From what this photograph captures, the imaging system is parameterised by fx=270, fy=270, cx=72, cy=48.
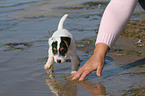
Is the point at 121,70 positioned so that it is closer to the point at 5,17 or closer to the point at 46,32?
the point at 46,32

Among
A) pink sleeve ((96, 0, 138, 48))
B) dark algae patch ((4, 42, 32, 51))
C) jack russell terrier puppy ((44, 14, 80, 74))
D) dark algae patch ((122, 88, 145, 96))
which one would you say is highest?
pink sleeve ((96, 0, 138, 48))

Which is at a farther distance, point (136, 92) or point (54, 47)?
point (54, 47)

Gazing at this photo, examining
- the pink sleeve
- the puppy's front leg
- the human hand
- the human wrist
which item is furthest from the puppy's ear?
the pink sleeve

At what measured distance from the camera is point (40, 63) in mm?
4895

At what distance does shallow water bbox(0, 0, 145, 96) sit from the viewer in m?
3.65

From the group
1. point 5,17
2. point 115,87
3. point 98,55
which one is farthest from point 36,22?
point 98,55

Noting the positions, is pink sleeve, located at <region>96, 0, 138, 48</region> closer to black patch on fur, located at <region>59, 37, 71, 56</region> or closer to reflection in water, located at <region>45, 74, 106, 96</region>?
reflection in water, located at <region>45, 74, 106, 96</region>

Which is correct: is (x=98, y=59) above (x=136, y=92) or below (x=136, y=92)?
above

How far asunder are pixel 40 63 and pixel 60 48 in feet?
2.83

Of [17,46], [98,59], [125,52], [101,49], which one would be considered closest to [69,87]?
[98,59]

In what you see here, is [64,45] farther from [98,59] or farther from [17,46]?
[17,46]

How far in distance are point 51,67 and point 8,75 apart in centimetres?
77

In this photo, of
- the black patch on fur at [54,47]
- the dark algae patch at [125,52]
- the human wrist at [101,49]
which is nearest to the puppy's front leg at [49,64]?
the black patch on fur at [54,47]

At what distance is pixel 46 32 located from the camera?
720cm
